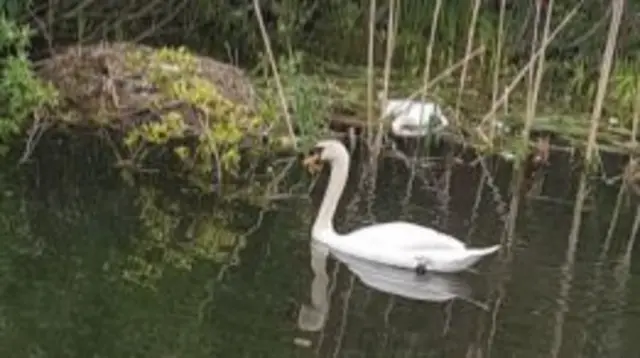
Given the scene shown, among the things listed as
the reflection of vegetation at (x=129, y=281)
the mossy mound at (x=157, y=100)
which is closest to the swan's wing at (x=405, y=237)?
the reflection of vegetation at (x=129, y=281)

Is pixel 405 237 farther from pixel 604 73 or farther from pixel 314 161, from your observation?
pixel 604 73

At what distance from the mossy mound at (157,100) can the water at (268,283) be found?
65 centimetres

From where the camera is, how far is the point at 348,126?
13227 millimetres

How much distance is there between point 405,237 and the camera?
10227 millimetres

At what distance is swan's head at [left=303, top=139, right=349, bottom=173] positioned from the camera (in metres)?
11.2

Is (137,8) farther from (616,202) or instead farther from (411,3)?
(616,202)

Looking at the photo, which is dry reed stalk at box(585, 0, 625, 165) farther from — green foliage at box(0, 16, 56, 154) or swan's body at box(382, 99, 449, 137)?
green foliage at box(0, 16, 56, 154)

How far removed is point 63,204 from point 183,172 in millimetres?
1203

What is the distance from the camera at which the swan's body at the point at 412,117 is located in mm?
13062

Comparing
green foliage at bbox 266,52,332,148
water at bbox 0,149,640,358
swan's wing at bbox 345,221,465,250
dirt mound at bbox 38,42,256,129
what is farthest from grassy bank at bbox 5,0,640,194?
swan's wing at bbox 345,221,465,250

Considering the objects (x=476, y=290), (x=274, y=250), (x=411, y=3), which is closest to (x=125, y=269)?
(x=274, y=250)

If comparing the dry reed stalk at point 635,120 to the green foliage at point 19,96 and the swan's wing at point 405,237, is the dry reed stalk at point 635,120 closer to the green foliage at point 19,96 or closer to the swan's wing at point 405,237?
the swan's wing at point 405,237

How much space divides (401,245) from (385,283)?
0.97ft

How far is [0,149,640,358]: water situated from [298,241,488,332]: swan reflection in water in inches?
0.8
